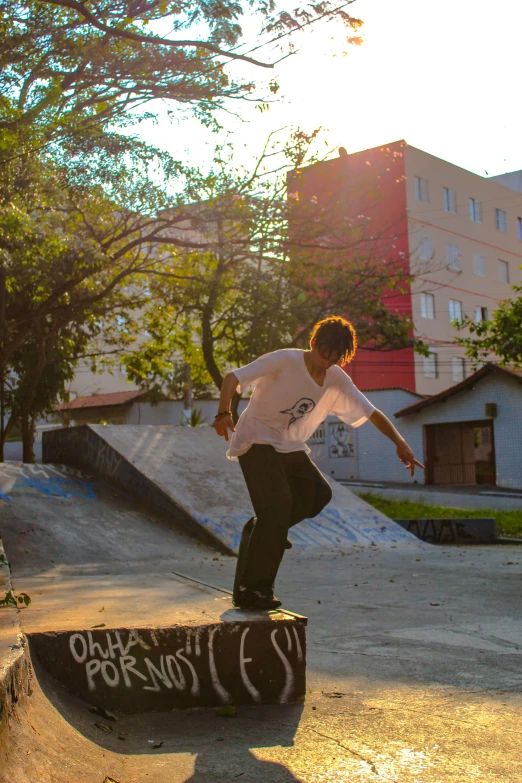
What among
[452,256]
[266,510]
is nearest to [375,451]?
[452,256]

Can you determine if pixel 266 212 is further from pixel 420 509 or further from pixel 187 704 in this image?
pixel 187 704

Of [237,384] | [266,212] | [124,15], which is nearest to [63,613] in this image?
[237,384]

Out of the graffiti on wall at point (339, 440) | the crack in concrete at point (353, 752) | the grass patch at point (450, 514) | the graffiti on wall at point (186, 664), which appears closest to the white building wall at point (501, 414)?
the graffiti on wall at point (339, 440)

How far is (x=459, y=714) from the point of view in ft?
10.5

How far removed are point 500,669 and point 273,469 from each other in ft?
4.90

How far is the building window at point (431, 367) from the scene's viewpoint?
1532 inches

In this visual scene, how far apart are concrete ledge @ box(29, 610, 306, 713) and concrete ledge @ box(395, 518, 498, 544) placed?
11.6 metres

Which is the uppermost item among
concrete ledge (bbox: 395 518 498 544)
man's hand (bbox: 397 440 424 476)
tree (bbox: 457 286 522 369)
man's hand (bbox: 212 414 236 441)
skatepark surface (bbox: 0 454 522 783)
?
tree (bbox: 457 286 522 369)

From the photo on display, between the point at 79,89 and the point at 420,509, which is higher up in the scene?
the point at 79,89

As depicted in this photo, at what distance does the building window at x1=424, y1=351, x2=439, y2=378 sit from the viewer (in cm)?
3891

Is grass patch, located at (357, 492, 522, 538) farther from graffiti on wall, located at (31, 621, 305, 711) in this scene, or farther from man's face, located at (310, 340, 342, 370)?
graffiti on wall, located at (31, 621, 305, 711)

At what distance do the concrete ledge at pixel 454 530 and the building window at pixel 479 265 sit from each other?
3010 centimetres

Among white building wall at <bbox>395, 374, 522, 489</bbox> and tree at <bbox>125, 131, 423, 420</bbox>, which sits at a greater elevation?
tree at <bbox>125, 131, 423, 420</bbox>

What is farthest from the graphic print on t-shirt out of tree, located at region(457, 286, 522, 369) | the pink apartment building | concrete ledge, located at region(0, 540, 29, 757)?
the pink apartment building
